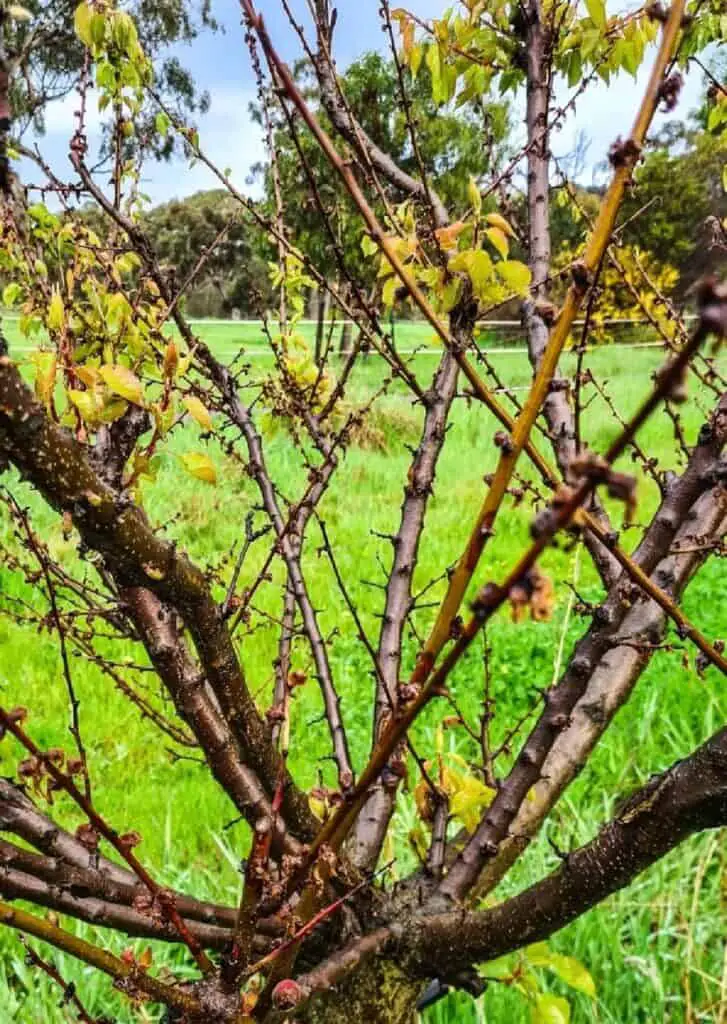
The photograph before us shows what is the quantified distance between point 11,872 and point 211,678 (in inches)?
16.4

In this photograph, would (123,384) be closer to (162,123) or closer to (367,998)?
(367,998)

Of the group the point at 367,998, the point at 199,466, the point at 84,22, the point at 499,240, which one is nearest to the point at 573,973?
the point at 367,998

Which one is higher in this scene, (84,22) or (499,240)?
(84,22)

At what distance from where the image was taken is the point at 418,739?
386 centimetres

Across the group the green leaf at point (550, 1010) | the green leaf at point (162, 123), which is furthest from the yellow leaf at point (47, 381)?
the green leaf at point (162, 123)

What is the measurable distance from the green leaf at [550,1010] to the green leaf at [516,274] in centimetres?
112

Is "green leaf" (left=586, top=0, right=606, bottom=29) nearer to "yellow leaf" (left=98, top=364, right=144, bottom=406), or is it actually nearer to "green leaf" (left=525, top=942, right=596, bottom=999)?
"yellow leaf" (left=98, top=364, right=144, bottom=406)

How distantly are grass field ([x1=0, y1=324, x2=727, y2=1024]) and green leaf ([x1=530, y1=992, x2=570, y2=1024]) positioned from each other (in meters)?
0.52

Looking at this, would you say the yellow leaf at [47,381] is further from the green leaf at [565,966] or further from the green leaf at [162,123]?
the green leaf at [162,123]

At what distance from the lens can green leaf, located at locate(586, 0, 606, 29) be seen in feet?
4.58

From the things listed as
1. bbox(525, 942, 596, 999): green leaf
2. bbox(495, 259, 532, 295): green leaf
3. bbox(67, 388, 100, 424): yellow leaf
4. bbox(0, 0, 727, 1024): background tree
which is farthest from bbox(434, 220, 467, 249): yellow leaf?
bbox(525, 942, 596, 999): green leaf

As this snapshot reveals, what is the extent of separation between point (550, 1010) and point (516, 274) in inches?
45.0

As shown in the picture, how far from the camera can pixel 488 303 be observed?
3.66ft

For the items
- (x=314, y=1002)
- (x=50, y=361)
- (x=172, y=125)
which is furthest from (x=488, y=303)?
(x=172, y=125)
